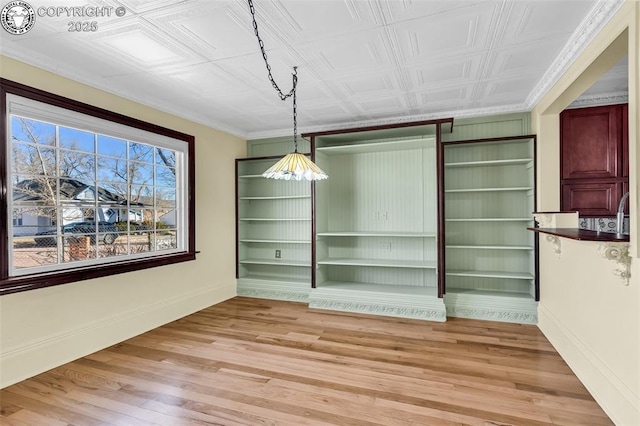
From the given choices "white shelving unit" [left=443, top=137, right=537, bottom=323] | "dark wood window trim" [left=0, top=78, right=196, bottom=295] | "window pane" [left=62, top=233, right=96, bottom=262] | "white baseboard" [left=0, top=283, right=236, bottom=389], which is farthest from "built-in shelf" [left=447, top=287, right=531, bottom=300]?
"window pane" [left=62, top=233, right=96, bottom=262]

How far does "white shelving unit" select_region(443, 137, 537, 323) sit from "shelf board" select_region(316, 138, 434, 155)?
32cm

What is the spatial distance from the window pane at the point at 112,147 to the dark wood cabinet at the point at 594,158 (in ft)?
15.7

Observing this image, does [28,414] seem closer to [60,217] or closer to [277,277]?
[60,217]

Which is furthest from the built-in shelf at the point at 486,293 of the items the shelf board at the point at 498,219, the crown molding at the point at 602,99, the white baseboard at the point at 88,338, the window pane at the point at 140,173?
the window pane at the point at 140,173

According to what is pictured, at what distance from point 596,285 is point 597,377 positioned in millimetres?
626

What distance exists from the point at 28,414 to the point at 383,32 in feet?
11.6

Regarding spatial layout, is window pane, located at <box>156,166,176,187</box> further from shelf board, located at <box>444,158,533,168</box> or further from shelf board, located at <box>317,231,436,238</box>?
shelf board, located at <box>444,158,533,168</box>

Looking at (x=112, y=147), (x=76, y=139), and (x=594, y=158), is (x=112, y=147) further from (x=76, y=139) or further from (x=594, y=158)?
(x=594, y=158)

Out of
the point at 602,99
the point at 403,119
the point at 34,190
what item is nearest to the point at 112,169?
the point at 34,190

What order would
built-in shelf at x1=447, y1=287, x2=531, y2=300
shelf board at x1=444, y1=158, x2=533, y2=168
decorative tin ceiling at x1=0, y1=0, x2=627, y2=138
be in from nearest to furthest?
decorative tin ceiling at x1=0, y1=0, x2=627, y2=138 < shelf board at x1=444, y1=158, x2=533, y2=168 < built-in shelf at x1=447, y1=287, x2=531, y2=300

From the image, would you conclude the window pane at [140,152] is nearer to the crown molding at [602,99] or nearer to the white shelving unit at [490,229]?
the white shelving unit at [490,229]

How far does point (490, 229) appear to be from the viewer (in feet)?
A: 13.4

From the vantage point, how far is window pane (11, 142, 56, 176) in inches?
101

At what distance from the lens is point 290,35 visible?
231 cm
